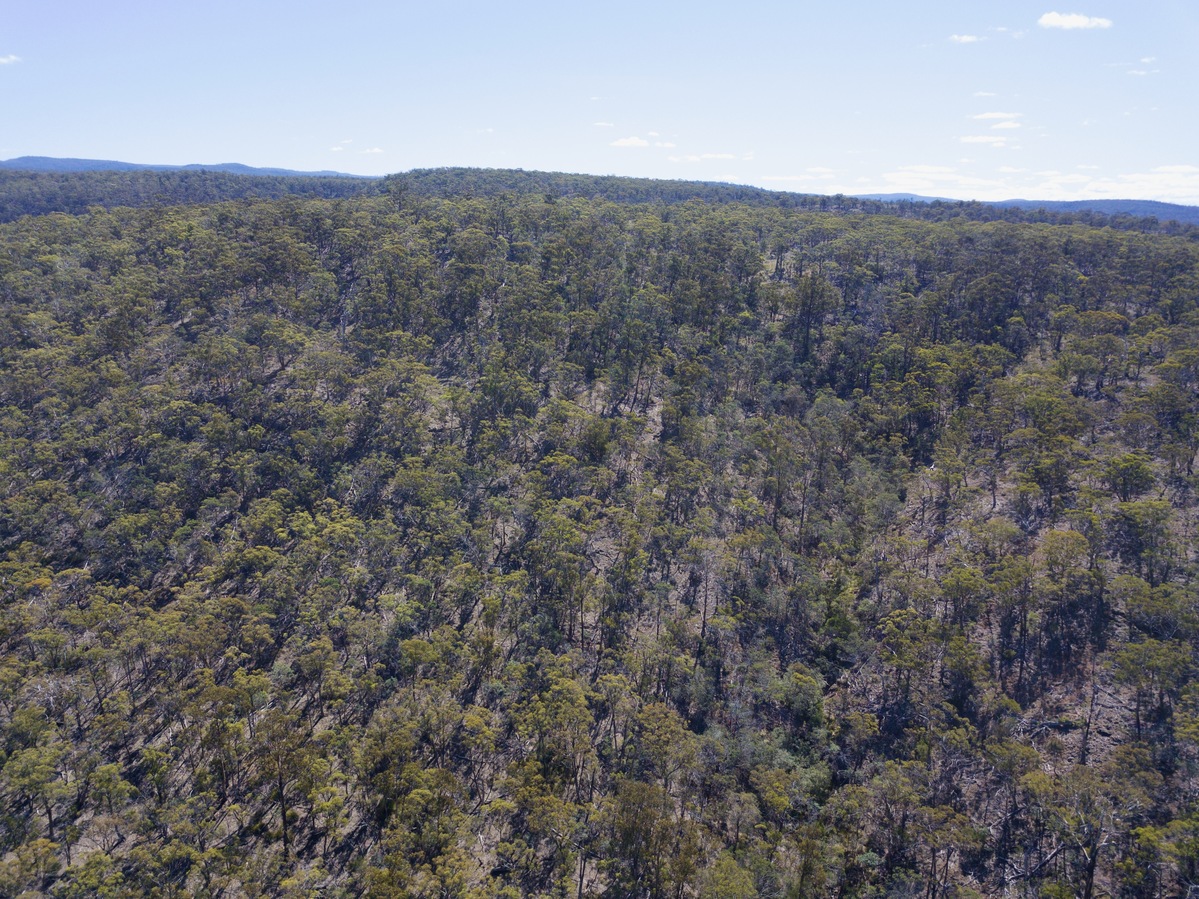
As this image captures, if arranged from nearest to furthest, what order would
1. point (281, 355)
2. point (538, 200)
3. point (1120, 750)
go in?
point (1120, 750) < point (281, 355) < point (538, 200)

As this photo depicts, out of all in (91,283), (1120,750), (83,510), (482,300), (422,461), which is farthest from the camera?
(482,300)

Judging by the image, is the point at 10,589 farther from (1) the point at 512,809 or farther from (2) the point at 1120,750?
(2) the point at 1120,750

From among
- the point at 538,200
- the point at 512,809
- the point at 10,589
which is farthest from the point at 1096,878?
the point at 538,200

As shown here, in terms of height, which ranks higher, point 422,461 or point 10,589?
point 422,461

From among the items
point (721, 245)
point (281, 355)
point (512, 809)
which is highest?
point (721, 245)

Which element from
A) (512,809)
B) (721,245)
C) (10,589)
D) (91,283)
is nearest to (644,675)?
(512,809)

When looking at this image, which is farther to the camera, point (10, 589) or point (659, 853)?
point (10, 589)
